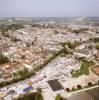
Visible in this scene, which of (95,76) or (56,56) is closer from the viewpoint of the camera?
(95,76)

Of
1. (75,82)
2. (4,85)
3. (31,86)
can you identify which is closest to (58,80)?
(75,82)

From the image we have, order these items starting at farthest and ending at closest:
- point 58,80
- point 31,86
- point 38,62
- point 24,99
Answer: point 38,62, point 58,80, point 31,86, point 24,99

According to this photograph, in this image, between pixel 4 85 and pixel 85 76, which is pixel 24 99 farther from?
pixel 85 76

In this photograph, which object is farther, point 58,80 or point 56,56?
point 56,56

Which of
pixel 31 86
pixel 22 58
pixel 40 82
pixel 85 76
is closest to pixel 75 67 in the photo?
pixel 85 76

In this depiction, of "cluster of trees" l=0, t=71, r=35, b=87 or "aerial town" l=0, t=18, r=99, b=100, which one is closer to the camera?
Answer: "aerial town" l=0, t=18, r=99, b=100

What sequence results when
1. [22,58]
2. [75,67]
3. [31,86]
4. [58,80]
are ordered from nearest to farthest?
[31,86] < [58,80] < [75,67] < [22,58]

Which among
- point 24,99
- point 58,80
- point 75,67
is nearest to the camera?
point 24,99

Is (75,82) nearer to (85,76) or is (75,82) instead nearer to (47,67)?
(85,76)

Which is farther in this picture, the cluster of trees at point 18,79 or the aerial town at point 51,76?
the cluster of trees at point 18,79

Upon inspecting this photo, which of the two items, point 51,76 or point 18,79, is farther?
point 51,76
